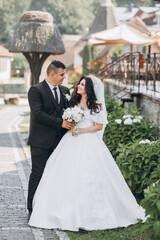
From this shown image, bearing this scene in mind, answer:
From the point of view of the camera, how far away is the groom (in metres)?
5.95

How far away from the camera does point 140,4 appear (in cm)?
9394

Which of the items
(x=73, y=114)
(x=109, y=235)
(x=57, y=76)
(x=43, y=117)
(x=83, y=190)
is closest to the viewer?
(x=109, y=235)

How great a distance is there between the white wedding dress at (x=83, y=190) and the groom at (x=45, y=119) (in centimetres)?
15

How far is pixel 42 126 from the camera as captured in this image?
6105mm

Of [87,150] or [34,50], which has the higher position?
[34,50]

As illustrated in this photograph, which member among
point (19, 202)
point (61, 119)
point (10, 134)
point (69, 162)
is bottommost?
point (10, 134)

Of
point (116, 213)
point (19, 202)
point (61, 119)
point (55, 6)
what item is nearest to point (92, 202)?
point (116, 213)

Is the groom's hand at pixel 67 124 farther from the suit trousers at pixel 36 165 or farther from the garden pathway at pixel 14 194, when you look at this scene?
the garden pathway at pixel 14 194

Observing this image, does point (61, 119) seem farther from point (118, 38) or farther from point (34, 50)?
point (118, 38)

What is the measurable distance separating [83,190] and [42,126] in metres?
1.10

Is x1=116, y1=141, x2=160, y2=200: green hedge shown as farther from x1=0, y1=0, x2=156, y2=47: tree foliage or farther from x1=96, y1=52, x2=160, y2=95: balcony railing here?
x1=0, y1=0, x2=156, y2=47: tree foliage

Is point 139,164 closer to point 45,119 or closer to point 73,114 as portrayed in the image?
point 73,114

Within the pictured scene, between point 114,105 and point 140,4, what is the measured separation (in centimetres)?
8604

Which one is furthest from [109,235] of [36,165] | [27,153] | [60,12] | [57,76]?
[60,12]
